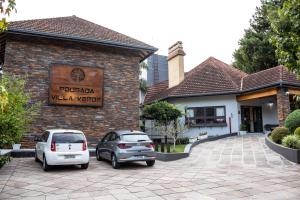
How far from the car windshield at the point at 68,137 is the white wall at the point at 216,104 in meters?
12.4

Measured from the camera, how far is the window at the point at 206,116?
73.3ft

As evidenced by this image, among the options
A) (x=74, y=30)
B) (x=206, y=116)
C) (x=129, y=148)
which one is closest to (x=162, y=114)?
(x=206, y=116)

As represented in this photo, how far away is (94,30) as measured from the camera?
17422mm

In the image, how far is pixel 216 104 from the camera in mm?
22609

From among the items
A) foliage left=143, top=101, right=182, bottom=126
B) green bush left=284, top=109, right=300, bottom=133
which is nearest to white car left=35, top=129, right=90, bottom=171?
foliage left=143, top=101, right=182, bottom=126

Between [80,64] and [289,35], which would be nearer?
[289,35]

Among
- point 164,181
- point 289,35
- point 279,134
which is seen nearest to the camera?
point 289,35

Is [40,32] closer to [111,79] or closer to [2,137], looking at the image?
[111,79]

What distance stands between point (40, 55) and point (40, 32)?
1.24 meters

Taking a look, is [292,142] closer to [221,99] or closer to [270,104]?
[221,99]

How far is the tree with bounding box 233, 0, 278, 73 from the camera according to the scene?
3081 cm

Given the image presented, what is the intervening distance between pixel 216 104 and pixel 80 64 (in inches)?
468

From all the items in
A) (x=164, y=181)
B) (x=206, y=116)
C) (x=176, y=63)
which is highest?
(x=176, y=63)

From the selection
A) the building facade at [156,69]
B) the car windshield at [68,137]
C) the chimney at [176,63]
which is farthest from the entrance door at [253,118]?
the car windshield at [68,137]
